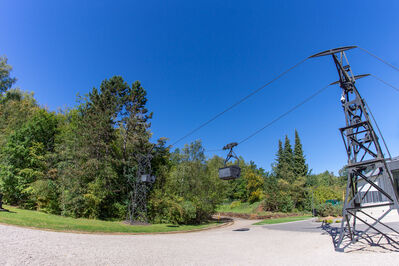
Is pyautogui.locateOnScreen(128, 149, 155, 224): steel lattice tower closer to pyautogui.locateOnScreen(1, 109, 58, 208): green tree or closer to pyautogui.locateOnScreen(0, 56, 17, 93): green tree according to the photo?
pyautogui.locateOnScreen(1, 109, 58, 208): green tree

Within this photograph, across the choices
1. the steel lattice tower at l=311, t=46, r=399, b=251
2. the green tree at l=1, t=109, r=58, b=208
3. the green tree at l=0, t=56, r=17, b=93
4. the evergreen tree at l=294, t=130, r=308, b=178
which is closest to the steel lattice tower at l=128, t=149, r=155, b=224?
the green tree at l=1, t=109, r=58, b=208

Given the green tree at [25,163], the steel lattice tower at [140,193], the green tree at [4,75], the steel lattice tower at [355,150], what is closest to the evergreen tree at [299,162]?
the steel lattice tower at [140,193]

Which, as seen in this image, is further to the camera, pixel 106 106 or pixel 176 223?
pixel 106 106

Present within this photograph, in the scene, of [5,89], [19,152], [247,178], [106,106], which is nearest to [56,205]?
[19,152]

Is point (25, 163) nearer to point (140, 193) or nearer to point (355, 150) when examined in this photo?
point (140, 193)

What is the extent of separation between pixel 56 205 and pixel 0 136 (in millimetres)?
11766

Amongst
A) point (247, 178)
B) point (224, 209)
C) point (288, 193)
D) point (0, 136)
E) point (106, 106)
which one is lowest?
point (224, 209)

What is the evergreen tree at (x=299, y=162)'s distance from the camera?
4651 centimetres

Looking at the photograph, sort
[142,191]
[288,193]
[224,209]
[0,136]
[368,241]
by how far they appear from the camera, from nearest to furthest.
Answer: [368,241]
[142,191]
[0,136]
[288,193]
[224,209]

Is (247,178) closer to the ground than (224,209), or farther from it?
farther from it

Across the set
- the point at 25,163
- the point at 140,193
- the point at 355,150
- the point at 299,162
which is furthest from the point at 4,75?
the point at 299,162

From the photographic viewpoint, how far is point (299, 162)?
157 ft

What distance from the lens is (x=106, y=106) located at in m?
21.8

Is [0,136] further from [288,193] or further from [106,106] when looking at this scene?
[288,193]
